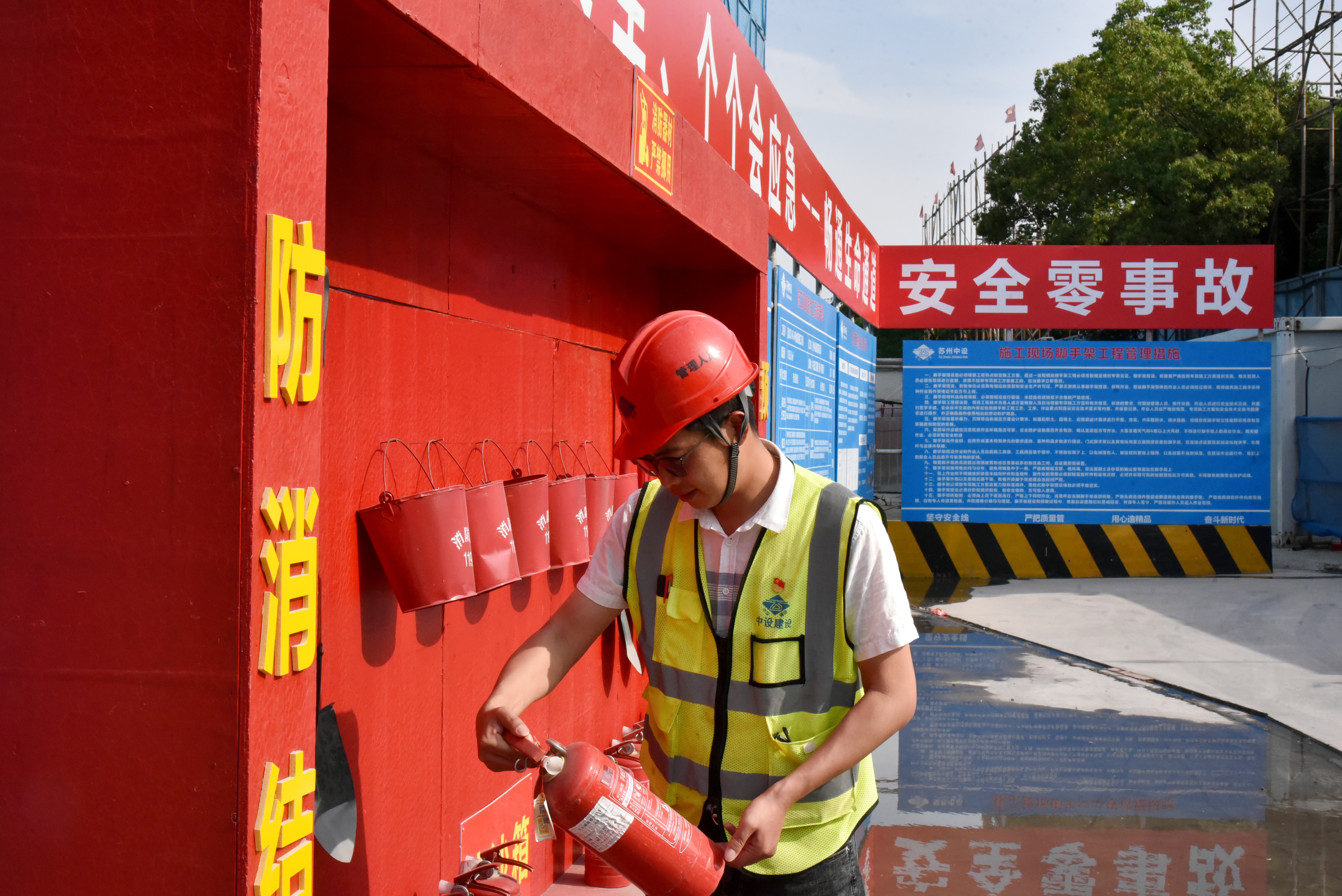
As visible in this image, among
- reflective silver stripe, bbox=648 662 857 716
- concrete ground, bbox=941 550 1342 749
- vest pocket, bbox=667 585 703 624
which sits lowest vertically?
concrete ground, bbox=941 550 1342 749

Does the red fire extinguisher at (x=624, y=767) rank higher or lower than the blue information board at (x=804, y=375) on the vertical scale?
lower

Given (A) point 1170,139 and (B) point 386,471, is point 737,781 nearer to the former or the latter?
(B) point 386,471

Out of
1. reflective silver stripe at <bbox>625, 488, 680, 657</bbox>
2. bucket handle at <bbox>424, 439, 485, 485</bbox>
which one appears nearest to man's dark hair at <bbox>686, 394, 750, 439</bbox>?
reflective silver stripe at <bbox>625, 488, 680, 657</bbox>

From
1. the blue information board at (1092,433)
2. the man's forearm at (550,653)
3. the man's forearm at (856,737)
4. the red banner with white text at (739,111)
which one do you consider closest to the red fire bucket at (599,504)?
the red banner with white text at (739,111)

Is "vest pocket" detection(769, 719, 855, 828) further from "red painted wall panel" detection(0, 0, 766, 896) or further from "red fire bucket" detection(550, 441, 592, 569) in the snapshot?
"red fire bucket" detection(550, 441, 592, 569)

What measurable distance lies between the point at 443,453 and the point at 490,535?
0.31 m

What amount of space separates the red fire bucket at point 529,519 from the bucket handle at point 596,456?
0.60 meters

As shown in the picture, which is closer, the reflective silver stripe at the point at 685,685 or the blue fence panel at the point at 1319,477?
the reflective silver stripe at the point at 685,685

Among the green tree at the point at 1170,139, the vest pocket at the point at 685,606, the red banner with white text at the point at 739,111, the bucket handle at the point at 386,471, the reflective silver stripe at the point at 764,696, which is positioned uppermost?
the green tree at the point at 1170,139

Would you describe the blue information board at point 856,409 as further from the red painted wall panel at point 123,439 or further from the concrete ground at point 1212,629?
the red painted wall panel at point 123,439

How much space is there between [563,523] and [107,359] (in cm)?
214

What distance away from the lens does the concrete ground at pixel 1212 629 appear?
A: 6391mm

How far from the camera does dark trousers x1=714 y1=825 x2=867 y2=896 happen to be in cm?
197

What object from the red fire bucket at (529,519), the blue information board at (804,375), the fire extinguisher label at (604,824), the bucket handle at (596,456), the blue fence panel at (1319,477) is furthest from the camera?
the blue fence panel at (1319,477)
